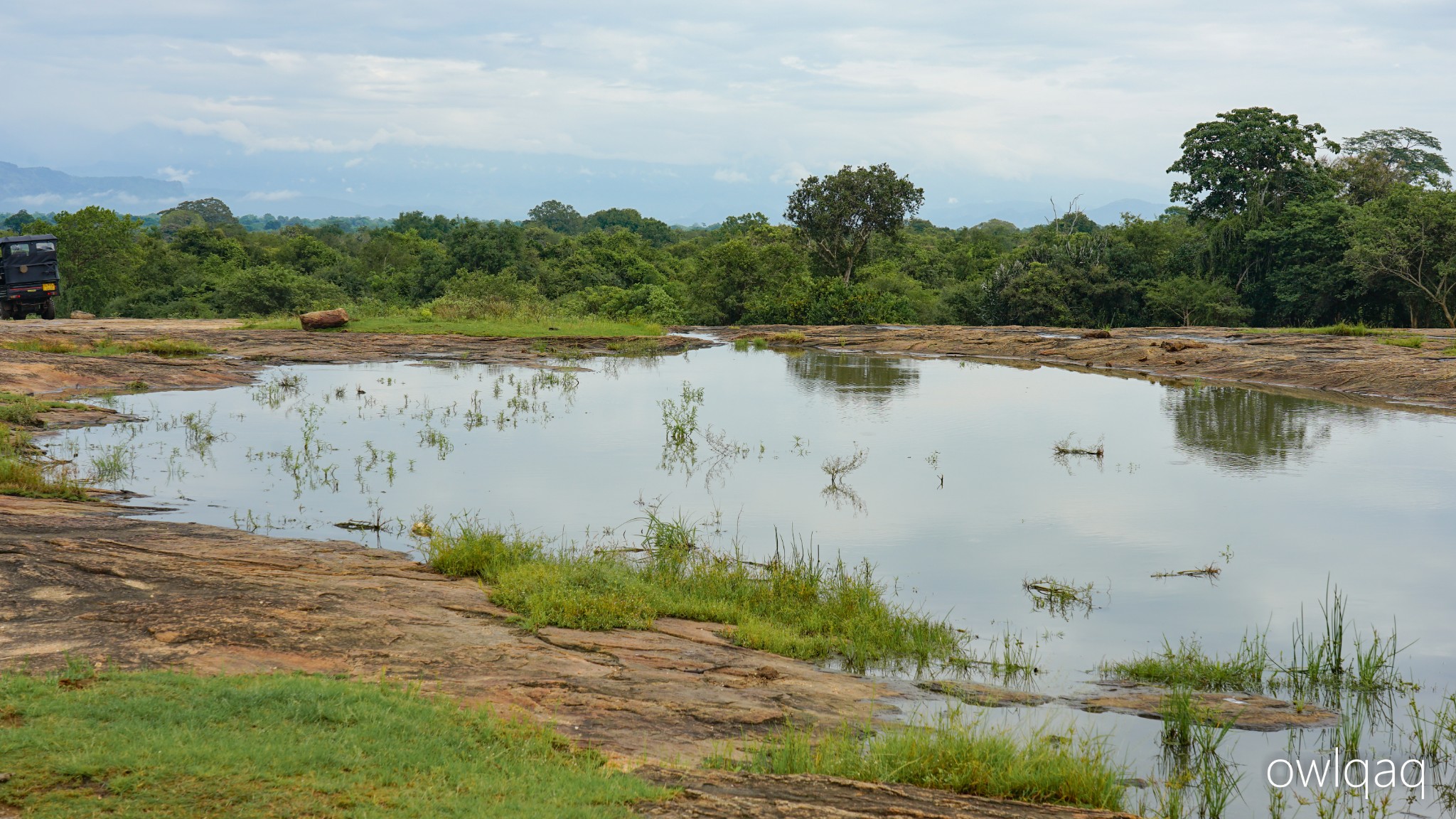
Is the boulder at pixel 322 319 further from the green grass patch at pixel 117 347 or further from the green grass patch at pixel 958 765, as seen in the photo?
the green grass patch at pixel 958 765

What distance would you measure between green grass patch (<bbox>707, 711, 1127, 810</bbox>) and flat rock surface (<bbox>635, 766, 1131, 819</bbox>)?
13 cm

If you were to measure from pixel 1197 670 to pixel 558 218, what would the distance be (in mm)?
91840

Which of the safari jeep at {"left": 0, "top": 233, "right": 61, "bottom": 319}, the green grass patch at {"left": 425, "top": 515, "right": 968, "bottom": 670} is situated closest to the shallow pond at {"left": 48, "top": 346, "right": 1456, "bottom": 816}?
the green grass patch at {"left": 425, "top": 515, "right": 968, "bottom": 670}

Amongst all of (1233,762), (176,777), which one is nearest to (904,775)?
(1233,762)

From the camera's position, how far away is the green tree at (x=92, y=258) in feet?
121

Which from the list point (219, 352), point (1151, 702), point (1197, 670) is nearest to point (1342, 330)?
point (1197, 670)

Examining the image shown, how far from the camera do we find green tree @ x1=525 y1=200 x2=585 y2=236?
90562 millimetres

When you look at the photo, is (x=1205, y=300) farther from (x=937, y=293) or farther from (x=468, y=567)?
(x=468, y=567)

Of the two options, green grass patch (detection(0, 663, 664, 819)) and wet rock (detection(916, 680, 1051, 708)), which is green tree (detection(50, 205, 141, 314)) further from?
wet rock (detection(916, 680, 1051, 708))

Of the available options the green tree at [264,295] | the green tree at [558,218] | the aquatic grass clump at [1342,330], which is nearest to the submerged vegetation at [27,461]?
the green tree at [264,295]

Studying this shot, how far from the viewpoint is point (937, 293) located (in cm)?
4072

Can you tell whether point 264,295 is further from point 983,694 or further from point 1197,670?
point 1197,670

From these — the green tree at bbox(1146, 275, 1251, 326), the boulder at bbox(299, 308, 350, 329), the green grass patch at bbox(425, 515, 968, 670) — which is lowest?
the green grass patch at bbox(425, 515, 968, 670)

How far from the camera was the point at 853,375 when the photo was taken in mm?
24047
